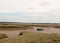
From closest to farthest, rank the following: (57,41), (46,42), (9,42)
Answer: (9,42) → (46,42) → (57,41)

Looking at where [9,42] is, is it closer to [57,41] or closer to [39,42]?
[39,42]

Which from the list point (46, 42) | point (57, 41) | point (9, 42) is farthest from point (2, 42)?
point (57, 41)

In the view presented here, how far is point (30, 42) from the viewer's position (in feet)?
64.5

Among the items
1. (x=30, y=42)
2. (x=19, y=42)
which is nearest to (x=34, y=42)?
(x=30, y=42)

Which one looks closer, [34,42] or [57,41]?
[34,42]

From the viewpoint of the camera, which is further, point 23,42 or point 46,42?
point 46,42

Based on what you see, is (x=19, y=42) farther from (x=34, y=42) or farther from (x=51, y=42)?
(x=51, y=42)

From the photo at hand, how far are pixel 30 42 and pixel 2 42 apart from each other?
125 inches

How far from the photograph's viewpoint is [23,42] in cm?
1941

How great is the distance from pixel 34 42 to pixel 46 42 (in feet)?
5.56

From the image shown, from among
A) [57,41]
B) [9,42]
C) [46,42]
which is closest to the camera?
[9,42]

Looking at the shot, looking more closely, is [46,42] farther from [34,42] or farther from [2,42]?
[2,42]

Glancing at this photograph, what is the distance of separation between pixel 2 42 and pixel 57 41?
293 inches

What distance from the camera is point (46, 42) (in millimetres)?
20656
